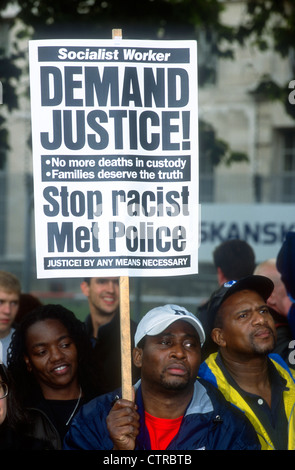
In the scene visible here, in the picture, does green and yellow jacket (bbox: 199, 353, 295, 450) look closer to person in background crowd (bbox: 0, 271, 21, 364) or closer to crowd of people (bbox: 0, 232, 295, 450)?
crowd of people (bbox: 0, 232, 295, 450)

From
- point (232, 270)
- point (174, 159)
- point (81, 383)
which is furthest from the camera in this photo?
point (232, 270)

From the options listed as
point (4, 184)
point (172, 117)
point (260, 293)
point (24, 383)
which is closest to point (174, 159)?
point (172, 117)

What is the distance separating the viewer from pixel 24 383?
3.70 meters

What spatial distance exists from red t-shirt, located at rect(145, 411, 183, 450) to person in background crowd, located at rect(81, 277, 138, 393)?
60 cm

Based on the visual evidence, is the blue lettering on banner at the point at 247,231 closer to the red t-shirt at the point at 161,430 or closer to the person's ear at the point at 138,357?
the person's ear at the point at 138,357

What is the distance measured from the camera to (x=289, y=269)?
429 centimetres

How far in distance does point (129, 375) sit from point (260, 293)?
797 mm

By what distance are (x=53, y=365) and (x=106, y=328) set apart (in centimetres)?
101

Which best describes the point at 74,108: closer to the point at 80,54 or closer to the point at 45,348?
the point at 80,54

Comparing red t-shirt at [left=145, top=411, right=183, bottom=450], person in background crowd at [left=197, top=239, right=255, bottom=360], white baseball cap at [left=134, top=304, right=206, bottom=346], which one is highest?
person in background crowd at [left=197, top=239, right=255, bottom=360]

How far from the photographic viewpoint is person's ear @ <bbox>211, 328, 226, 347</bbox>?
11.8 feet

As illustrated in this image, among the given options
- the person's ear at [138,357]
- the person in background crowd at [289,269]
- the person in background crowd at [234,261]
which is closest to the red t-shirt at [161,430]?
the person's ear at [138,357]

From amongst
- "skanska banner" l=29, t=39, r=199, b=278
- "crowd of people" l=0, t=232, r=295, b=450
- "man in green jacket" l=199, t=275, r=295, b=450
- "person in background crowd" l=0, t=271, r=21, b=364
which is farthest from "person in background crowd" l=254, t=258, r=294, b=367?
"person in background crowd" l=0, t=271, r=21, b=364

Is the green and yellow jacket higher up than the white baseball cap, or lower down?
lower down
